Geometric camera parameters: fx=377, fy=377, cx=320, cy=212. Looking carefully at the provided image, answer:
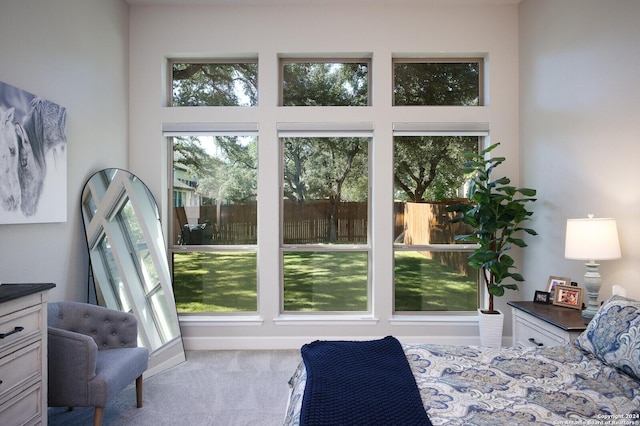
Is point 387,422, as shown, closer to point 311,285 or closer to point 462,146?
point 311,285

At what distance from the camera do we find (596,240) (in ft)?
7.85

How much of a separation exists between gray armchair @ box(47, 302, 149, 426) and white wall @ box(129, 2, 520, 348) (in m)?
1.19

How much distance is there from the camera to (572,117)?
115 inches

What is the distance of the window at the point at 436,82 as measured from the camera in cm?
386

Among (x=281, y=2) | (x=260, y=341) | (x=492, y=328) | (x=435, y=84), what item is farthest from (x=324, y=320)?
(x=281, y=2)

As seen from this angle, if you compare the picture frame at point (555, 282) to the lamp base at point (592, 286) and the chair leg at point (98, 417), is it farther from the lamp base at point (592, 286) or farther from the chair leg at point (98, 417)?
the chair leg at point (98, 417)

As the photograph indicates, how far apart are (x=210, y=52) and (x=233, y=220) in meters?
1.68

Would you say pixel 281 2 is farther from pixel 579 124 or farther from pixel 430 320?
pixel 430 320

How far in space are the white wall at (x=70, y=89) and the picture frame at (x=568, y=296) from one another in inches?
143

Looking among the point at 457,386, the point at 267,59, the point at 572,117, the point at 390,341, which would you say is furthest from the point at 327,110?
the point at 457,386

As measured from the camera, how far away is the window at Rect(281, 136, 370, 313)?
3.85 meters

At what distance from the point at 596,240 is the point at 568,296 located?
21.5 inches

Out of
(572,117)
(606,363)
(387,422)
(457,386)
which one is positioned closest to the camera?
(387,422)

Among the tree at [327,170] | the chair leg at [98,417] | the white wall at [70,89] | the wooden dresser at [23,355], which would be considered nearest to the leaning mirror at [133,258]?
the white wall at [70,89]
